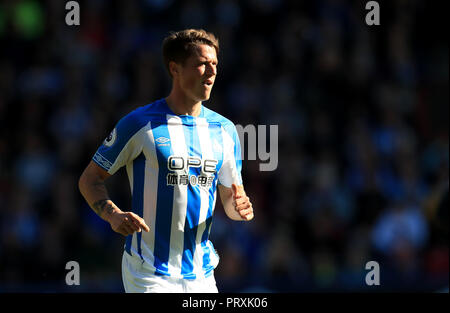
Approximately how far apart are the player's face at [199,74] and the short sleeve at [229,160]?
34 cm

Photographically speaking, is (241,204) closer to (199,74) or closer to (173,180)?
(173,180)

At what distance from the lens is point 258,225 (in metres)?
9.31

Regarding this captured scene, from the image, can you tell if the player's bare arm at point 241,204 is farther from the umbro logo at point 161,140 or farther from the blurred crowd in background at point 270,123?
the blurred crowd in background at point 270,123

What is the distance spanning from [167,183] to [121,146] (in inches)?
15.0

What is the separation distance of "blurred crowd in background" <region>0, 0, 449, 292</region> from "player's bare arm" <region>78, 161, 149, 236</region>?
368 centimetres

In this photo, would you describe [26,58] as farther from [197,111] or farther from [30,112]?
[197,111]

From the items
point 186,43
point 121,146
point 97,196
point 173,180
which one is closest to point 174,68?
point 186,43

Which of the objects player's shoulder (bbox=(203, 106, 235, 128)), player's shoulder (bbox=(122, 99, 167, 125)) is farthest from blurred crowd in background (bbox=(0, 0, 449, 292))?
player's shoulder (bbox=(122, 99, 167, 125))

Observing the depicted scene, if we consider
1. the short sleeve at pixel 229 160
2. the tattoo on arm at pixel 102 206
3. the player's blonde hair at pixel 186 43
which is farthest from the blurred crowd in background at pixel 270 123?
the player's blonde hair at pixel 186 43

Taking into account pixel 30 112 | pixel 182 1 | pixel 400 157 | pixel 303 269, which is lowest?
pixel 303 269

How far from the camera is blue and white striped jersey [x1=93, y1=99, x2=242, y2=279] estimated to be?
15.2ft

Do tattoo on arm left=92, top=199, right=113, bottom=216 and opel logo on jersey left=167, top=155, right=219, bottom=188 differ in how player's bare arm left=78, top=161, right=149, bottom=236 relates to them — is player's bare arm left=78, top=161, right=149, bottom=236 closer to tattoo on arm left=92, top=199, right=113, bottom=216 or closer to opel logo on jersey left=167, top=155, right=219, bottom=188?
tattoo on arm left=92, top=199, right=113, bottom=216
